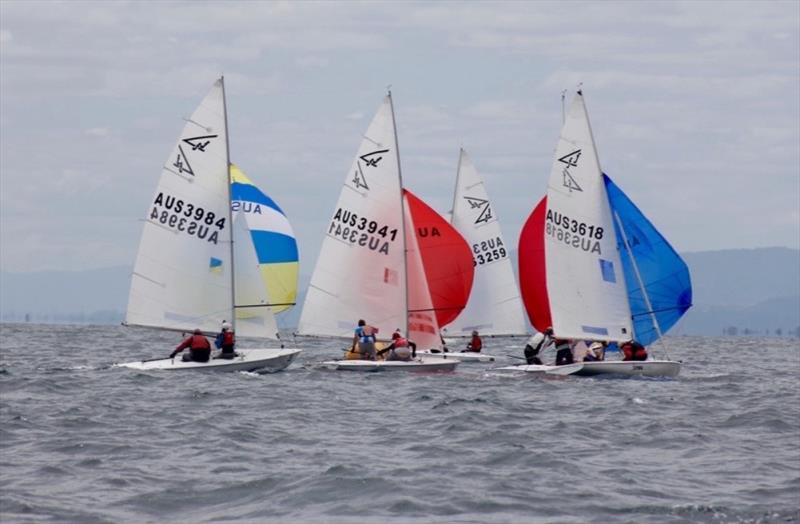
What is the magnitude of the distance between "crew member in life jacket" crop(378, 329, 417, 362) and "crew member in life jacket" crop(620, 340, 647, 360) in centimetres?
515

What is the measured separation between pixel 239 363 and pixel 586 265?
8.52m

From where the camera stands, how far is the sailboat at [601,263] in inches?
1393

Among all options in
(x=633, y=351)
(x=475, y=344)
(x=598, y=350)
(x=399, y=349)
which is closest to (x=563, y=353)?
(x=598, y=350)

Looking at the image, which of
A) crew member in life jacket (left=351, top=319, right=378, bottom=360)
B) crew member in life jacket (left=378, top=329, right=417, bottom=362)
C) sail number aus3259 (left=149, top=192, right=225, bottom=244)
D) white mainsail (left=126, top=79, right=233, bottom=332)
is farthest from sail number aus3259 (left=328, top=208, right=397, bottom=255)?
sail number aus3259 (left=149, top=192, right=225, bottom=244)

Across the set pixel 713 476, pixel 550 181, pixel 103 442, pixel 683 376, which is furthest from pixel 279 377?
pixel 713 476

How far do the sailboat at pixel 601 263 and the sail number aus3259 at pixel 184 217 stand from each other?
804cm

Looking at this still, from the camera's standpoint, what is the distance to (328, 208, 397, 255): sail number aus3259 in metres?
37.6

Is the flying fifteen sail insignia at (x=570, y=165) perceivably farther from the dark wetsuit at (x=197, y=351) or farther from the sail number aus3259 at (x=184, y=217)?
the dark wetsuit at (x=197, y=351)

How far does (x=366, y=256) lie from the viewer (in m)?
37.7

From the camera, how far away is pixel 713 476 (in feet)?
60.6

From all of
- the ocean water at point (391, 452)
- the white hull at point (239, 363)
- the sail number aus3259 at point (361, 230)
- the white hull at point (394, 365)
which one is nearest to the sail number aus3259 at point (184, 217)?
the white hull at point (239, 363)

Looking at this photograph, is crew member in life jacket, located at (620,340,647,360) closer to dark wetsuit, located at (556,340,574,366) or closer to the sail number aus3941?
dark wetsuit, located at (556,340,574,366)

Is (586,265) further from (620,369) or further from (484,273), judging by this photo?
(484,273)

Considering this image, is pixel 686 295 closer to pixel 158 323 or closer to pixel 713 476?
pixel 158 323
